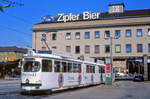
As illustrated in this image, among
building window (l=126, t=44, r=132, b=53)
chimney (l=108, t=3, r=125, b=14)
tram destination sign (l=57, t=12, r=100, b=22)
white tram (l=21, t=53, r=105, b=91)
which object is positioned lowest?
white tram (l=21, t=53, r=105, b=91)

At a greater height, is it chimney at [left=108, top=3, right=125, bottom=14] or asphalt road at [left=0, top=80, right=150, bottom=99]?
chimney at [left=108, top=3, right=125, bottom=14]

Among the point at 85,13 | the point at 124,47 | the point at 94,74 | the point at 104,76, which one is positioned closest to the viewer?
the point at 94,74

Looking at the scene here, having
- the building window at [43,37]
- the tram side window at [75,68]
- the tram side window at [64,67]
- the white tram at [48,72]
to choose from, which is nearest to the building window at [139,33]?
the building window at [43,37]

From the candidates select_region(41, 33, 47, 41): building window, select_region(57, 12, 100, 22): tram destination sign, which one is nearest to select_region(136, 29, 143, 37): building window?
select_region(57, 12, 100, 22): tram destination sign

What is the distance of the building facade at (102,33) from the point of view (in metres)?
61.7

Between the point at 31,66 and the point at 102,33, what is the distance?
4397 cm

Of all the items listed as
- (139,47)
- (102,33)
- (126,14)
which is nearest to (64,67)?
(139,47)

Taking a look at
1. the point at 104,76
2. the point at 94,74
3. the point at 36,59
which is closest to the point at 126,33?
the point at 104,76

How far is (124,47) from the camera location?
62.4 m

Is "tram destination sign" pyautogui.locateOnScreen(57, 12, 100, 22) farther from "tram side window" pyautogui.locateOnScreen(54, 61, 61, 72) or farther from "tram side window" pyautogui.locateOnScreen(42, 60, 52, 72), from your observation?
"tram side window" pyautogui.locateOnScreen(42, 60, 52, 72)

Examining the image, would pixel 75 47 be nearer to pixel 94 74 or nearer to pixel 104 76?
pixel 104 76

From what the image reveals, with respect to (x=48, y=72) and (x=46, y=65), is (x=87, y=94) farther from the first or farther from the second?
(x=46, y=65)

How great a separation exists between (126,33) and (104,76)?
71.2ft

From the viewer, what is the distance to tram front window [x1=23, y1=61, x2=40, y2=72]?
69.3ft
